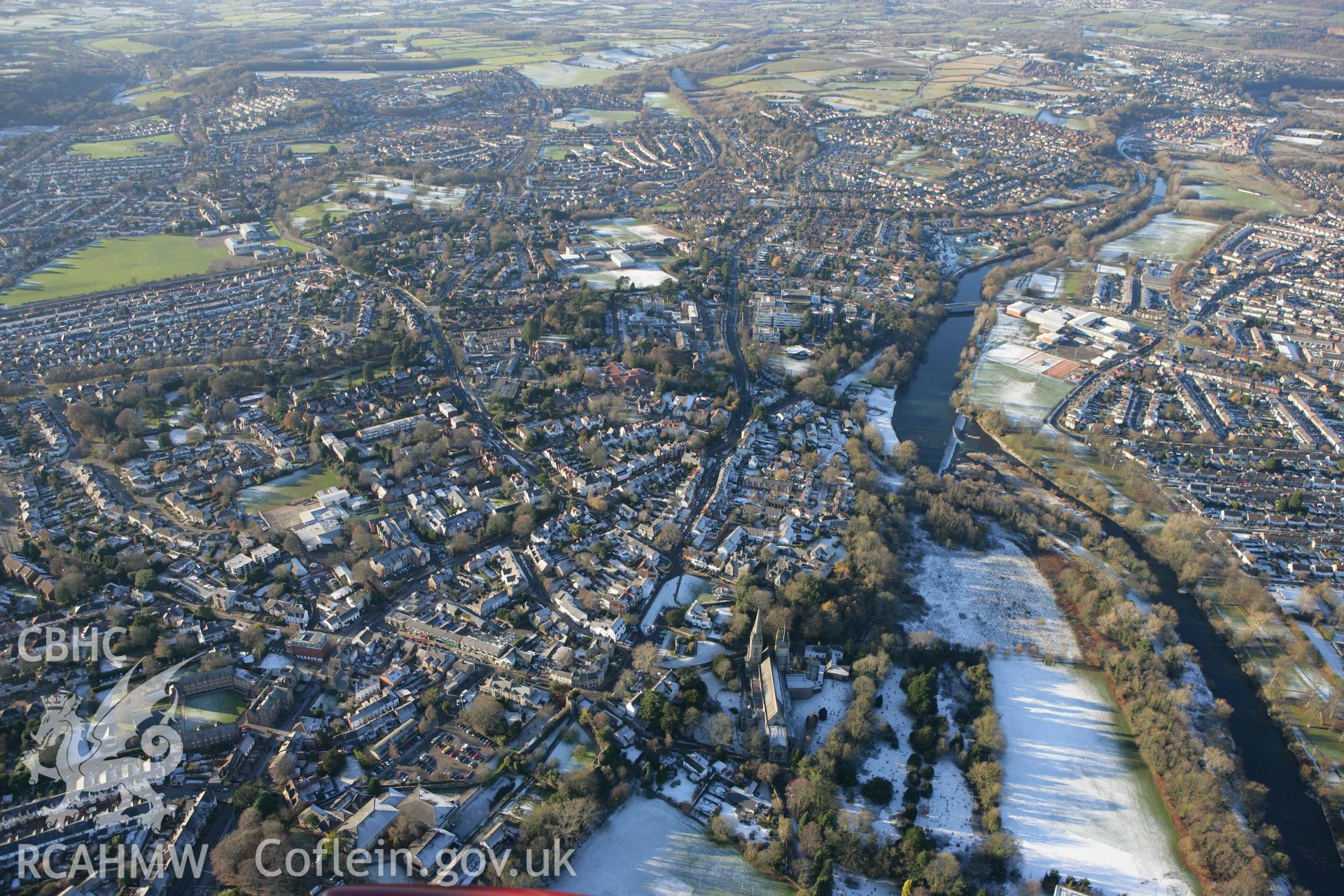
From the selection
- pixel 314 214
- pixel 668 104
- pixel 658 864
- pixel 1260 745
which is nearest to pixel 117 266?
pixel 314 214

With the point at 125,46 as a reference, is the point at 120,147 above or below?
below

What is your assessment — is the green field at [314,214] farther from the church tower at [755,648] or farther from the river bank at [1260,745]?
the river bank at [1260,745]

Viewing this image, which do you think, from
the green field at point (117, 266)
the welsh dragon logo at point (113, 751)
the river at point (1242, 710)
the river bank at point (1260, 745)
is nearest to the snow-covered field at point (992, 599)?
the river bank at point (1260, 745)

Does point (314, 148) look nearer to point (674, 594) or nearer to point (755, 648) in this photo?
point (674, 594)

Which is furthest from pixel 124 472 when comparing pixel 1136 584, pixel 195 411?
pixel 1136 584

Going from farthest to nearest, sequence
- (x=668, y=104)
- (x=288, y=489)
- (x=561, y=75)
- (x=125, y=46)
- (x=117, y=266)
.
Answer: (x=125, y=46) → (x=561, y=75) → (x=668, y=104) → (x=117, y=266) → (x=288, y=489)

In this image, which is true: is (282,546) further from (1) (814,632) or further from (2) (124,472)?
(1) (814,632)
